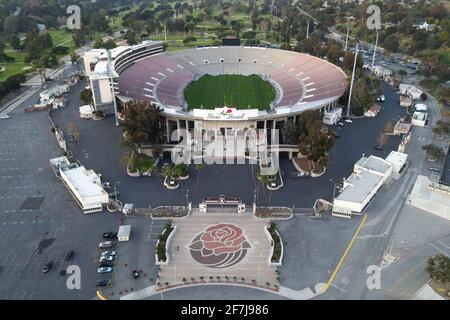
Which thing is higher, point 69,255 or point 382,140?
point 382,140

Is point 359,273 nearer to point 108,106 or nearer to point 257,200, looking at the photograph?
point 257,200

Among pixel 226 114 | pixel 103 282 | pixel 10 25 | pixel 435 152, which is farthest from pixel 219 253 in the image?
pixel 10 25

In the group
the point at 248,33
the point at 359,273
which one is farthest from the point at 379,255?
the point at 248,33

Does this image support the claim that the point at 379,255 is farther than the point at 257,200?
No

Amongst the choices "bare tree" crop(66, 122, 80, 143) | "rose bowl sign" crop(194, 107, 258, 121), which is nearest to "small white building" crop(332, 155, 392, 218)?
"rose bowl sign" crop(194, 107, 258, 121)

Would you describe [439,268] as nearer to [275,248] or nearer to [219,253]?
[275,248]

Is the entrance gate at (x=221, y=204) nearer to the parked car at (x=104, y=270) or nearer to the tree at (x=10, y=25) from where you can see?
the parked car at (x=104, y=270)
